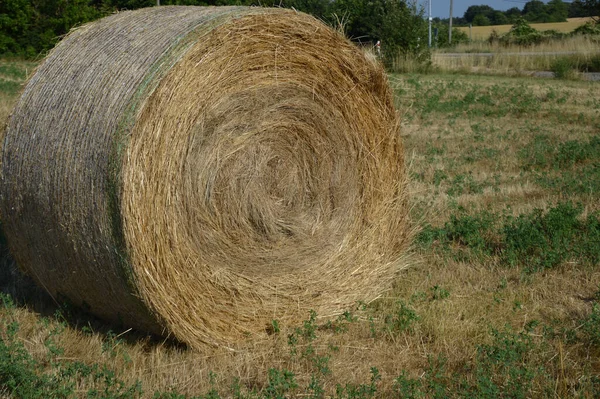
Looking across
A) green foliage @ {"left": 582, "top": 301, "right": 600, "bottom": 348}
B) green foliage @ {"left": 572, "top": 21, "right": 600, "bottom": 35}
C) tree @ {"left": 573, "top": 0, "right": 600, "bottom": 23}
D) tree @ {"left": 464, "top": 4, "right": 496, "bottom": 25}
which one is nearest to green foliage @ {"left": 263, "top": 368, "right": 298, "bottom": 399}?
green foliage @ {"left": 582, "top": 301, "right": 600, "bottom": 348}

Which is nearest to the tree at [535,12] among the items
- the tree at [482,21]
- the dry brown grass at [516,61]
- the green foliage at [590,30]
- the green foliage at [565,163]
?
the tree at [482,21]

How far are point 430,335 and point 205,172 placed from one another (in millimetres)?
1828

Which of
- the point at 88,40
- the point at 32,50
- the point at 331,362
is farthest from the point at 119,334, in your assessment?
the point at 32,50

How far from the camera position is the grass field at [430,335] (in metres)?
4.43

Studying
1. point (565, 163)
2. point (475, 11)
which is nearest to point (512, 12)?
point (475, 11)

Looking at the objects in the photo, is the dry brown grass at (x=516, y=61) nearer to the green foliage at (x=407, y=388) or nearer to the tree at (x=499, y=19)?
→ the green foliage at (x=407, y=388)

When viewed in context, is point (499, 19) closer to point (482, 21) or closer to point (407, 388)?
point (482, 21)

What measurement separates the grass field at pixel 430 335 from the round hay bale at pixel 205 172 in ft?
0.80

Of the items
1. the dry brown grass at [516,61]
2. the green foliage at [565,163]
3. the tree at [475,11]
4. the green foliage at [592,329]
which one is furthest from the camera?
the tree at [475,11]

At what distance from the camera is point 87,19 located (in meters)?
30.1

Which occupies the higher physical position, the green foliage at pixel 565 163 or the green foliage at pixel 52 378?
the green foliage at pixel 52 378

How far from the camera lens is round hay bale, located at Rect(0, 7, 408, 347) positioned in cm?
461

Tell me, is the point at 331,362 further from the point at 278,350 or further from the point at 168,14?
the point at 168,14

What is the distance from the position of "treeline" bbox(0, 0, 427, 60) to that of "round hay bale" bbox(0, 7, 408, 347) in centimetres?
2257
